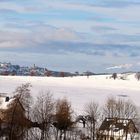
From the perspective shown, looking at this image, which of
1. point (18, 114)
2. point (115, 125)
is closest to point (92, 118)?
point (115, 125)

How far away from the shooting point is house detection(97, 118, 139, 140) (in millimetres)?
45031

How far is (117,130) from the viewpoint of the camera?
153 feet

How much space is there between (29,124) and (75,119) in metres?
Result: 8.78

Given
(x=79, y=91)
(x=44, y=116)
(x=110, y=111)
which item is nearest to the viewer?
(x=44, y=116)

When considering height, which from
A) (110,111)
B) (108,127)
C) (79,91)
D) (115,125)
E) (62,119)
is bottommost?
(108,127)

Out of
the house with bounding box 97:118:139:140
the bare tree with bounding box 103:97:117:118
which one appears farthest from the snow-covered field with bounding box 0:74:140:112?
the house with bounding box 97:118:139:140

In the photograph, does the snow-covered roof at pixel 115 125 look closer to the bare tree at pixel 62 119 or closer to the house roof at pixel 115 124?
the house roof at pixel 115 124

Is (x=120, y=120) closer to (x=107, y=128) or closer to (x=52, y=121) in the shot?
(x=107, y=128)

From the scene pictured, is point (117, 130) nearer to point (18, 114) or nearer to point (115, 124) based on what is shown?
point (115, 124)

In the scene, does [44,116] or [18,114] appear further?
[44,116]

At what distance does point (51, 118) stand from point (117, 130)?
696 centimetres

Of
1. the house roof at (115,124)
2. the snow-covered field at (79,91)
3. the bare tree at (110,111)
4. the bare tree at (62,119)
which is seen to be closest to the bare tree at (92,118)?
the bare tree at (110,111)

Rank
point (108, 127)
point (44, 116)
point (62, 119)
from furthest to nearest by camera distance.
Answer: point (108, 127)
point (62, 119)
point (44, 116)

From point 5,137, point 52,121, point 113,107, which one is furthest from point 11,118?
point 113,107
